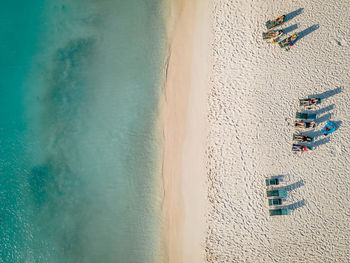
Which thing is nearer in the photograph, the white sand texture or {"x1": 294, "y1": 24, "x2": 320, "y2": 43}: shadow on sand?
the white sand texture

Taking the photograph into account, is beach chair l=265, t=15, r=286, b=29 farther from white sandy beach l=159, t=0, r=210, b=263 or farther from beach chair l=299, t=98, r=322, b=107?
beach chair l=299, t=98, r=322, b=107

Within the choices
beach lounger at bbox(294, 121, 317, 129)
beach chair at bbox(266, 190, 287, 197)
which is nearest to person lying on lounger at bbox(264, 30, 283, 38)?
beach lounger at bbox(294, 121, 317, 129)

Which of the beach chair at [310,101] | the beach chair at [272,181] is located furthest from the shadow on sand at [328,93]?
the beach chair at [272,181]

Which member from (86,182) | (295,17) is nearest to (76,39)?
(86,182)

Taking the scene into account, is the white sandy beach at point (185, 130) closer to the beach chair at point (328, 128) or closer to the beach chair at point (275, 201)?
the beach chair at point (275, 201)

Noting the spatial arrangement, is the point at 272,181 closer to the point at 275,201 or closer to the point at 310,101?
the point at 275,201

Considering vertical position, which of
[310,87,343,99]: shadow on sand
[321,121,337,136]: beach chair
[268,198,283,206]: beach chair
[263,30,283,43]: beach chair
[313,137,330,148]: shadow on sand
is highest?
[263,30,283,43]: beach chair

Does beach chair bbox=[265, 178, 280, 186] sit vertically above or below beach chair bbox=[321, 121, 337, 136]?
below
